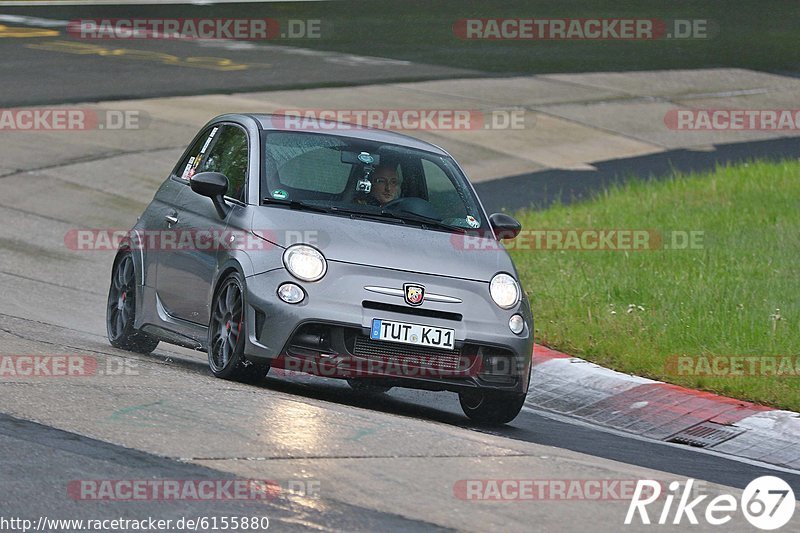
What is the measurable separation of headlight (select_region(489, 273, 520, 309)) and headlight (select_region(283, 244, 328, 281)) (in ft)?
3.26

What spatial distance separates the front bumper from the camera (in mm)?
8320

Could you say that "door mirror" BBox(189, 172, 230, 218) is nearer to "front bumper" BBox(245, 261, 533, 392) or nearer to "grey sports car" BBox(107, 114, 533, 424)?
"grey sports car" BBox(107, 114, 533, 424)

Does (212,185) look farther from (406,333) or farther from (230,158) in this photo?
(406,333)

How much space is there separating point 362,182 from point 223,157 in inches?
42.8

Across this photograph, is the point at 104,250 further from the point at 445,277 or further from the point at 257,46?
the point at 257,46

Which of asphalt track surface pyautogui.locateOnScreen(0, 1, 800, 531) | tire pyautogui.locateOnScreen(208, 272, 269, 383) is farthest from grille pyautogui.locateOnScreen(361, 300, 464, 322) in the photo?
tire pyautogui.locateOnScreen(208, 272, 269, 383)

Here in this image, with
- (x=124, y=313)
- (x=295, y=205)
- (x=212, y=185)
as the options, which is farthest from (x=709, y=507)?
(x=124, y=313)

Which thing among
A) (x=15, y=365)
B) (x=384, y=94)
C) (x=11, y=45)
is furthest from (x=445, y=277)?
(x=11, y=45)

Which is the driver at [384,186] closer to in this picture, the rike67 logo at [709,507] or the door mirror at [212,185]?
the door mirror at [212,185]

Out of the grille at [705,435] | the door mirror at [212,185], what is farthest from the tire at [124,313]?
the grille at [705,435]

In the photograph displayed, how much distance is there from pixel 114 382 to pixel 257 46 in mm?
20985

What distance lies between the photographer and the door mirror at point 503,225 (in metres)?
9.55

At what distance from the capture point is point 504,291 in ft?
28.7

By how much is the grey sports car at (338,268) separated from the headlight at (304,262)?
0.04 ft
